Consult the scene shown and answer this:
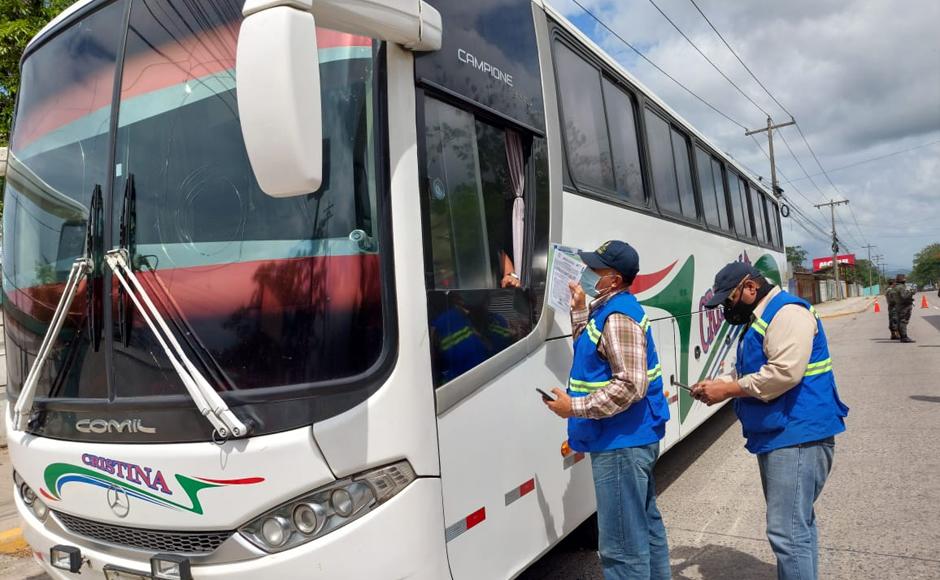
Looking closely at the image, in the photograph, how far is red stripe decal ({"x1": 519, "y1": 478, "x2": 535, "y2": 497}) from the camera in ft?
10.3

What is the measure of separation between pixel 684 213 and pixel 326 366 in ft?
15.4

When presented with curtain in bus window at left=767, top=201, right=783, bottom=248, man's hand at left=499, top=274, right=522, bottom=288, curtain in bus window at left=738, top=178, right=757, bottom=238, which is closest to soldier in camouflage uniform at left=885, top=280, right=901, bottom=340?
curtain in bus window at left=767, top=201, right=783, bottom=248

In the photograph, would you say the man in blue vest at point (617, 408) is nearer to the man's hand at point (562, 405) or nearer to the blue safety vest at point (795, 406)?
the man's hand at point (562, 405)

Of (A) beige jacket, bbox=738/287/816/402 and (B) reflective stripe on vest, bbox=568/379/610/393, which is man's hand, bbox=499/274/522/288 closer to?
(B) reflective stripe on vest, bbox=568/379/610/393

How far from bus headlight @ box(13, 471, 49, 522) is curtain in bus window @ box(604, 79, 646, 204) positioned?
380 centimetres

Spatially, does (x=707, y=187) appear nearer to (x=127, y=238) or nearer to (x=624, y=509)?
(x=624, y=509)

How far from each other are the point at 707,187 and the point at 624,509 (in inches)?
202

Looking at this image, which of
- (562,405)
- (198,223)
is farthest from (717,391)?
(198,223)

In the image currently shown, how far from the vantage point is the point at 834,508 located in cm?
511

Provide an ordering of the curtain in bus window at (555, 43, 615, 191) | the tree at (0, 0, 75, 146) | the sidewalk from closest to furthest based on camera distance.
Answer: the curtain in bus window at (555, 43, 615, 191)
the tree at (0, 0, 75, 146)
the sidewalk

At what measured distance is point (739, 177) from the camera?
9.09 meters

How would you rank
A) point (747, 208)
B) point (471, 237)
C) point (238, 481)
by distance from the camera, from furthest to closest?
point (747, 208)
point (471, 237)
point (238, 481)

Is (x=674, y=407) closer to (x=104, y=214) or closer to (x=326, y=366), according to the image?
(x=326, y=366)

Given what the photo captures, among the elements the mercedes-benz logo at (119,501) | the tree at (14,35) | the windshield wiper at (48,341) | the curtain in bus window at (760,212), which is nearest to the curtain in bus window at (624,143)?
the windshield wiper at (48,341)
